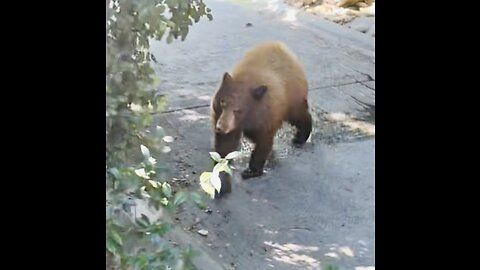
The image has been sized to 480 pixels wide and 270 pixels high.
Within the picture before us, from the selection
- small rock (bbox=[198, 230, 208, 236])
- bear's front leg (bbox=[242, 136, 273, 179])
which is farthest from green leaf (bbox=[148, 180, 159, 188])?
bear's front leg (bbox=[242, 136, 273, 179])

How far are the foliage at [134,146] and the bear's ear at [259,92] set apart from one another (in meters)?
1.06

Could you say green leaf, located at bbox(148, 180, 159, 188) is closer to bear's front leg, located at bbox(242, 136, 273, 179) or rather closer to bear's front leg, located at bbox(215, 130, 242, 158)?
bear's front leg, located at bbox(215, 130, 242, 158)

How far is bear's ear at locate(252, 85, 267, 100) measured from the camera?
8.22 feet

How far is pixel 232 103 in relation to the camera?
2.46 m

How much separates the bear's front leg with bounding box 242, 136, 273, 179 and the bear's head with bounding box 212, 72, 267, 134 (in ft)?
0.44

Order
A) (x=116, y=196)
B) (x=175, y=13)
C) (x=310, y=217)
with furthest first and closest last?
1. (x=310, y=217)
2. (x=175, y=13)
3. (x=116, y=196)

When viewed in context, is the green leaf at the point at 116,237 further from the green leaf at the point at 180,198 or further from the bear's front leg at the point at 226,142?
the bear's front leg at the point at 226,142
